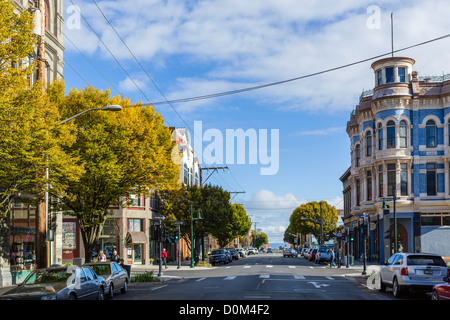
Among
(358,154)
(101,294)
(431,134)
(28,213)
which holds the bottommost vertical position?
(101,294)

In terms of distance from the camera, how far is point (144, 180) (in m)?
32.2

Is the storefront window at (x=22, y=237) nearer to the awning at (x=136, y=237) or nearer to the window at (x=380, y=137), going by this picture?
the awning at (x=136, y=237)

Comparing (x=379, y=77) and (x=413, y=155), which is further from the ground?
(x=379, y=77)

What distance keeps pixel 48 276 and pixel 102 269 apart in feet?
18.1

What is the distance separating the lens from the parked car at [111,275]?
68.9ft

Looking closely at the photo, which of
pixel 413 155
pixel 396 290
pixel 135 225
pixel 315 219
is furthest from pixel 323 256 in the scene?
pixel 315 219

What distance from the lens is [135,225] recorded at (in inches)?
2250

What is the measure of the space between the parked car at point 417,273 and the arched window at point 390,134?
31513 millimetres

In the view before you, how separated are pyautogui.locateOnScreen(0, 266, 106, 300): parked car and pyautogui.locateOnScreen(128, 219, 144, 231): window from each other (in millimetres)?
38368

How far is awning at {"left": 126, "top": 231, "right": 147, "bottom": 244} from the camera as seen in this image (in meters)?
55.2

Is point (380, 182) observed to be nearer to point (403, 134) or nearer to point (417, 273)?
point (403, 134)

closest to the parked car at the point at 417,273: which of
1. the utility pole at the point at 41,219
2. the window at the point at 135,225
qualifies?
the utility pole at the point at 41,219

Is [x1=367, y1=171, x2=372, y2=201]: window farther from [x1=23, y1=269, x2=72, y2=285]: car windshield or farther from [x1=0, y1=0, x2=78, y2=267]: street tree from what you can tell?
[x1=23, y1=269, x2=72, y2=285]: car windshield

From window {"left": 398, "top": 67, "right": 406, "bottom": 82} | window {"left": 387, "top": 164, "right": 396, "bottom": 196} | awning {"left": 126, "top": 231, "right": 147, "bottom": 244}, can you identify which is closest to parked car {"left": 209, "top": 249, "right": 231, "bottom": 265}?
awning {"left": 126, "top": 231, "right": 147, "bottom": 244}
